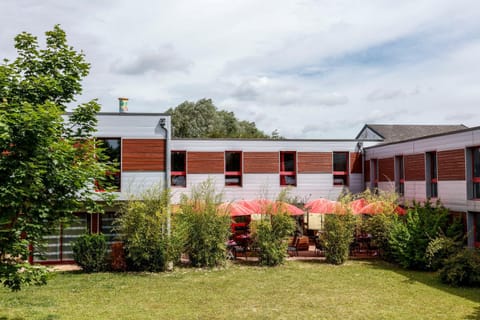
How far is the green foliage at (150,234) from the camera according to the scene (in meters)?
14.8

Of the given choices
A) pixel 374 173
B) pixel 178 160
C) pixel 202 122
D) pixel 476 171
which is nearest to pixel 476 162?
pixel 476 171

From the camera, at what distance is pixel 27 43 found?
7.73 m

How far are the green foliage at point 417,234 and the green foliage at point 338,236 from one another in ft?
5.00

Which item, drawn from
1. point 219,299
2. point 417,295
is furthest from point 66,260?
point 417,295

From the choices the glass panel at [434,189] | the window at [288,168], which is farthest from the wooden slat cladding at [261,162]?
the glass panel at [434,189]

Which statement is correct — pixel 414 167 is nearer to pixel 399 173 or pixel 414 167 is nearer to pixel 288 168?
pixel 399 173

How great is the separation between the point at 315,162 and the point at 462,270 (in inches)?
384

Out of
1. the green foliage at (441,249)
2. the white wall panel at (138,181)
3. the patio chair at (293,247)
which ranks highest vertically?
the white wall panel at (138,181)

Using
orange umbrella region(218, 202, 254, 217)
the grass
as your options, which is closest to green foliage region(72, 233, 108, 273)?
the grass

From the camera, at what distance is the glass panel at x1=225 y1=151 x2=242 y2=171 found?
20938mm

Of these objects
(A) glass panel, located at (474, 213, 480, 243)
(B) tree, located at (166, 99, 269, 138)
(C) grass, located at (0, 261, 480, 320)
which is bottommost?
(C) grass, located at (0, 261, 480, 320)

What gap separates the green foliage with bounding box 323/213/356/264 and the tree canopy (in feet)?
109

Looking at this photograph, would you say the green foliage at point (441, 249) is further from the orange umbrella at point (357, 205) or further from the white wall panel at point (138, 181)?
the white wall panel at point (138, 181)

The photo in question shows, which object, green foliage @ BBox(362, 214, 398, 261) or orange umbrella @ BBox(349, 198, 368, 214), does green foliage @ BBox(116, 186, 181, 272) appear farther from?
green foliage @ BBox(362, 214, 398, 261)
